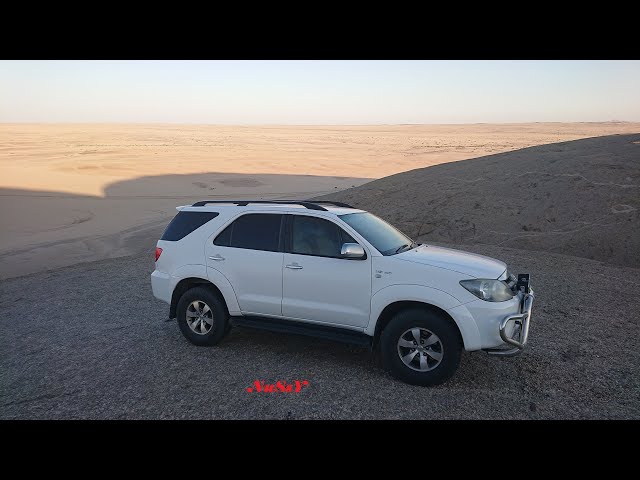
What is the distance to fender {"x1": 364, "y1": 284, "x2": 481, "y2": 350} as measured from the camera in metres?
4.79

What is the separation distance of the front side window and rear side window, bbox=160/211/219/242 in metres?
1.13

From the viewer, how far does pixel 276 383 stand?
5.18 metres

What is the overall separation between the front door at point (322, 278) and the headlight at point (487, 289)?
994mm

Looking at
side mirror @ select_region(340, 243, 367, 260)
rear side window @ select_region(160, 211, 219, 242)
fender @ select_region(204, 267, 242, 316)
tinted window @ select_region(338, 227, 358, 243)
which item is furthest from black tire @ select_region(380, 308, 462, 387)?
rear side window @ select_region(160, 211, 219, 242)

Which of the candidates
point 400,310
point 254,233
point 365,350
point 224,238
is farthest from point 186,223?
point 400,310

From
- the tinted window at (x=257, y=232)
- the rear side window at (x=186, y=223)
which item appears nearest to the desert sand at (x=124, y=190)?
the rear side window at (x=186, y=223)

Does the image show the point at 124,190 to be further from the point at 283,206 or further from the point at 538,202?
the point at 283,206

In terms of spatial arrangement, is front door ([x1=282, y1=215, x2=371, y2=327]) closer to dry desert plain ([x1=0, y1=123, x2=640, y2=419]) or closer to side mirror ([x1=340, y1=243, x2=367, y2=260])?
side mirror ([x1=340, y1=243, x2=367, y2=260])

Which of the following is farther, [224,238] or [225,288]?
[224,238]

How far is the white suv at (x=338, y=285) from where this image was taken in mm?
4871

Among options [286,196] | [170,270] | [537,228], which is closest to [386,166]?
[286,196]

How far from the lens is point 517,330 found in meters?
5.04

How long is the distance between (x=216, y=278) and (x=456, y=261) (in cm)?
272

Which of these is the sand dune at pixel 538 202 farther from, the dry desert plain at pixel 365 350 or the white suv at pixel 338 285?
Result: the white suv at pixel 338 285
